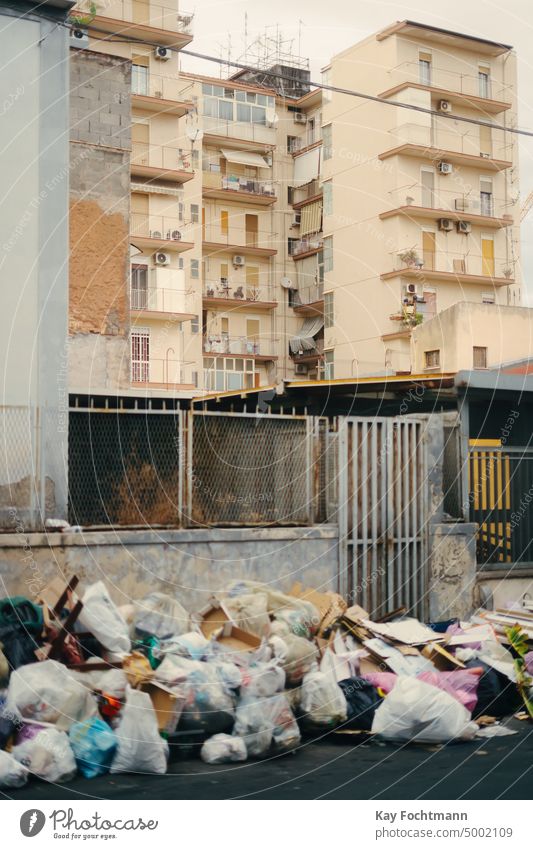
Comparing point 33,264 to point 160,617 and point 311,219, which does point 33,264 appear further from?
point 311,219

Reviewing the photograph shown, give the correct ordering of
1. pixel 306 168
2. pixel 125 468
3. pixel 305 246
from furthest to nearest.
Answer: pixel 306 168, pixel 305 246, pixel 125 468

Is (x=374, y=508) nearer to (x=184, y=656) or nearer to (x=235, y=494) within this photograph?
(x=235, y=494)

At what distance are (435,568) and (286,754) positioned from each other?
12.7ft

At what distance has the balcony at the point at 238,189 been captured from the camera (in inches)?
1784

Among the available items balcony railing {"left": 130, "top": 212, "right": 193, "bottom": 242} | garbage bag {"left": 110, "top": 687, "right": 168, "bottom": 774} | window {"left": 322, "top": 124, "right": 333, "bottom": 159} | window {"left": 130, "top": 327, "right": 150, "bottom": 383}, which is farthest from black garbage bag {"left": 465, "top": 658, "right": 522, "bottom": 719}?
window {"left": 322, "top": 124, "right": 333, "bottom": 159}

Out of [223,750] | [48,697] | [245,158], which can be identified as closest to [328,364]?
[245,158]

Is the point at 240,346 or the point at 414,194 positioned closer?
the point at 414,194

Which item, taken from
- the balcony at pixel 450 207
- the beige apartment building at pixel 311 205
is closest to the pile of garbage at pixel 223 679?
the beige apartment building at pixel 311 205

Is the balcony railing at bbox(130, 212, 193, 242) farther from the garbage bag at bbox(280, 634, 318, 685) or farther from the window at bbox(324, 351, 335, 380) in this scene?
the garbage bag at bbox(280, 634, 318, 685)

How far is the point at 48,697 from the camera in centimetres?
722

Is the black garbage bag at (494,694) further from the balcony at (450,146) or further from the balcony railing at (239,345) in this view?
the balcony railing at (239,345)

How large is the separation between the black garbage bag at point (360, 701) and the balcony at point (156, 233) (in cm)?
2762

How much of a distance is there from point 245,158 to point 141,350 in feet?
49.6

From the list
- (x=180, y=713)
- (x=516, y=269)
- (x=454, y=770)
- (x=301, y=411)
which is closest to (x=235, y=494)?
(x=180, y=713)
